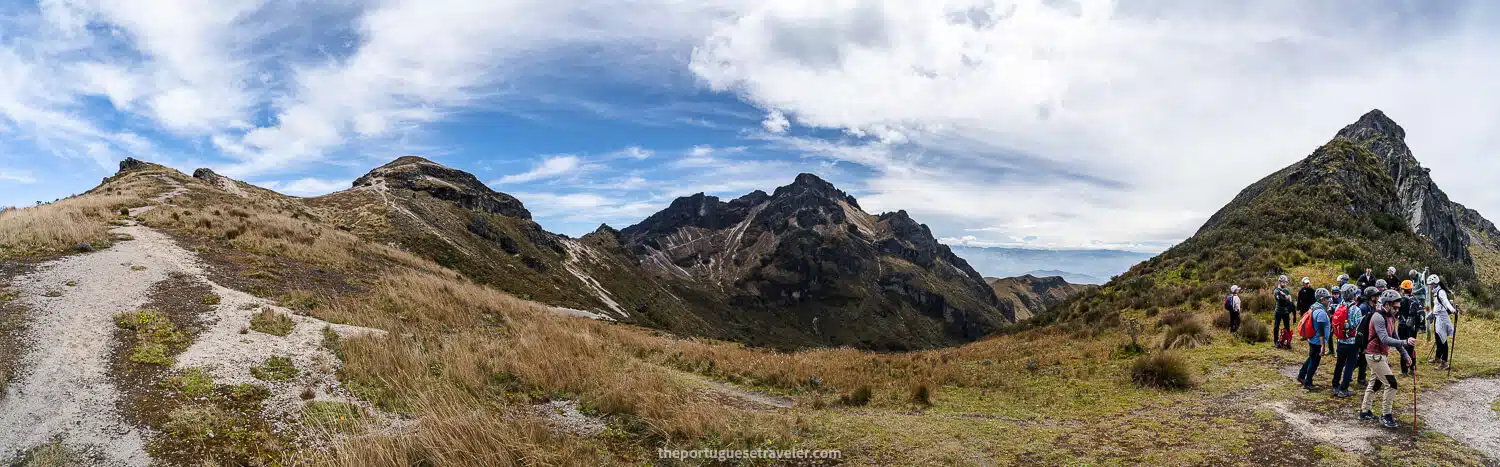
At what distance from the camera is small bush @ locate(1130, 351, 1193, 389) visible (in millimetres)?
12008

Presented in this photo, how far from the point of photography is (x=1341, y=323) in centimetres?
1023

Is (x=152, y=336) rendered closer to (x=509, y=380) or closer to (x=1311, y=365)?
(x=509, y=380)

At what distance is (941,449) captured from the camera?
26.1 feet

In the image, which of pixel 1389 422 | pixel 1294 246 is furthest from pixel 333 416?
pixel 1294 246

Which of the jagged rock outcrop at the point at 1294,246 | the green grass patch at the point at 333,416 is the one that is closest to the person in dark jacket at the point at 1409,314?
the jagged rock outcrop at the point at 1294,246

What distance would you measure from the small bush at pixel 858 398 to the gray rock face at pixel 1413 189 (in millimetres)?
74273

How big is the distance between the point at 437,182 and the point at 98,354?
6155 inches

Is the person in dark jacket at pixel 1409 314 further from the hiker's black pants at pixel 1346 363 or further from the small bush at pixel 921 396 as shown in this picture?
the small bush at pixel 921 396

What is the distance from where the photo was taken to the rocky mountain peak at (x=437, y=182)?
13300cm

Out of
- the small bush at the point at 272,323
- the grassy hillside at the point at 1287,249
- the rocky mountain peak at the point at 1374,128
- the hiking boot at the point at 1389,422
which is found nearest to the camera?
the hiking boot at the point at 1389,422

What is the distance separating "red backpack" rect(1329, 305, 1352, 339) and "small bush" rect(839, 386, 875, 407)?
345 inches

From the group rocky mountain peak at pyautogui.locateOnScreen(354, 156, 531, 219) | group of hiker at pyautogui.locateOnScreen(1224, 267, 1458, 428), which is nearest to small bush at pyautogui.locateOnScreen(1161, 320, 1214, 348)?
group of hiker at pyautogui.locateOnScreen(1224, 267, 1458, 428)

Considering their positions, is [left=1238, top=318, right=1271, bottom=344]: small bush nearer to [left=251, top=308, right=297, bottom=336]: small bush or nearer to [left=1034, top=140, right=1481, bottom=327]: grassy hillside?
[left=1034, top=140, right=1481, bottom=327]: grassy hillside

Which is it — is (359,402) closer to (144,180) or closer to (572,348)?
(572,348)
